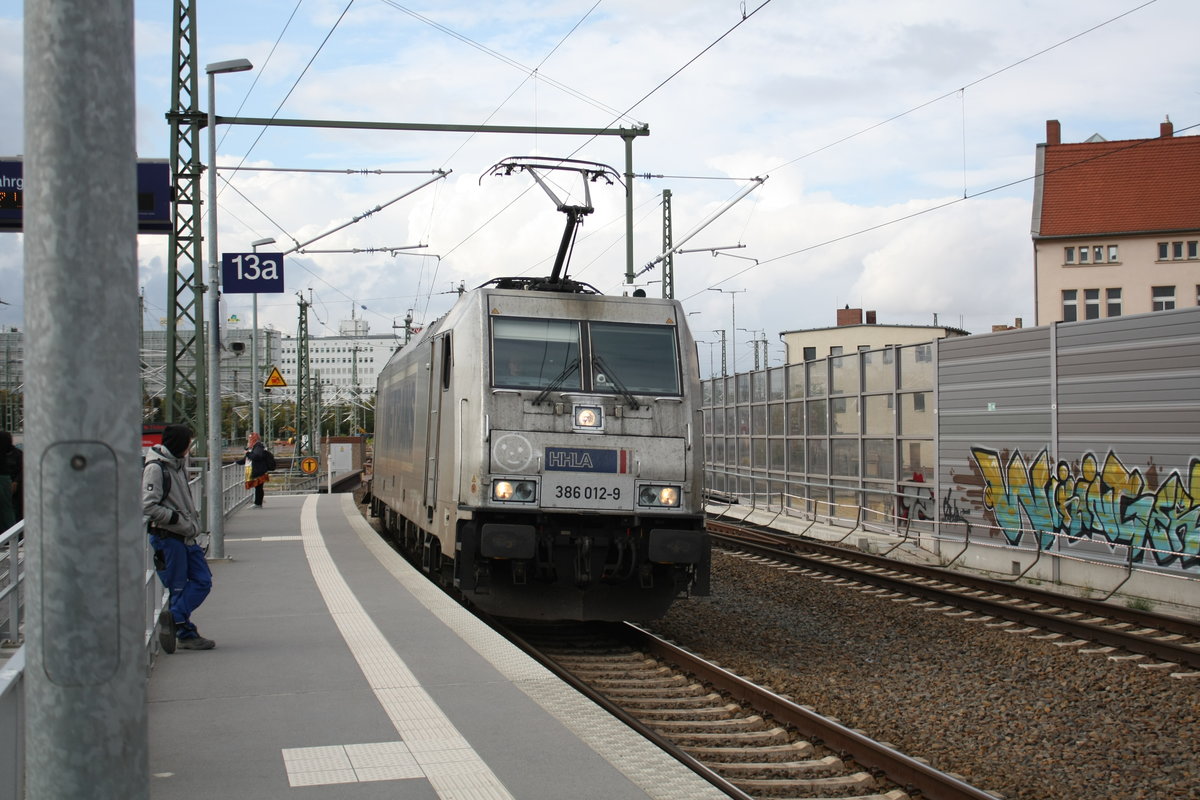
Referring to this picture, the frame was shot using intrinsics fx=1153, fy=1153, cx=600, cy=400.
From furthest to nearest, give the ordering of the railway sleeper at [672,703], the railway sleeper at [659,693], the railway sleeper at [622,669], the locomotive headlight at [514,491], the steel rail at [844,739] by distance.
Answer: the locomotive headlight at [514,491]
the railway sleeper at [622,669]
the railway sleeper at [659,693]
the railway sleeper at [672,703]
the steel rail at [844,739]

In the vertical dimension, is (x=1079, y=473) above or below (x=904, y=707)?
above

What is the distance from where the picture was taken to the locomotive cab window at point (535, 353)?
1023cm

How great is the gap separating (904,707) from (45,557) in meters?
6.48

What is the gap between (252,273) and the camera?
16.0 meters

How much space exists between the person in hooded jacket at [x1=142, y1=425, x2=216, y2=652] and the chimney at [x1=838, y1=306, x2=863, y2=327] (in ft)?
192

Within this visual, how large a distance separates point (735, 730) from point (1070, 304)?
45.0 meters

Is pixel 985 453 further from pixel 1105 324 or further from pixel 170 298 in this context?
pixel 170 298

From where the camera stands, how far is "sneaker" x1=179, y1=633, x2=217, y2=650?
26.8 feet

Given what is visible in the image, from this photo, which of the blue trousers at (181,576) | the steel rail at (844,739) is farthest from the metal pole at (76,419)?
the blue trousers at (181,576)

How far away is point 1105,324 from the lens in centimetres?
1371

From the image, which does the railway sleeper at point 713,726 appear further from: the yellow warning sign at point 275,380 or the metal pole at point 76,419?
the yellow warning sign at point 275,380

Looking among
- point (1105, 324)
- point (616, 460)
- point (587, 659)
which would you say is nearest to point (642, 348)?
point (616, 460)

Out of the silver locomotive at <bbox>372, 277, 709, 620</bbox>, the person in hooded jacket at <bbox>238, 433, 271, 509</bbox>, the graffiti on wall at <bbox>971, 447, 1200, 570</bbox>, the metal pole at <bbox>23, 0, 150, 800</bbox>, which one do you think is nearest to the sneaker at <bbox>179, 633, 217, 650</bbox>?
the silver locomotive at <bbox>372, 277, 709, 620</bbox>

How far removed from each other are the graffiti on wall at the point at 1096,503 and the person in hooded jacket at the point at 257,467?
14.3 m
